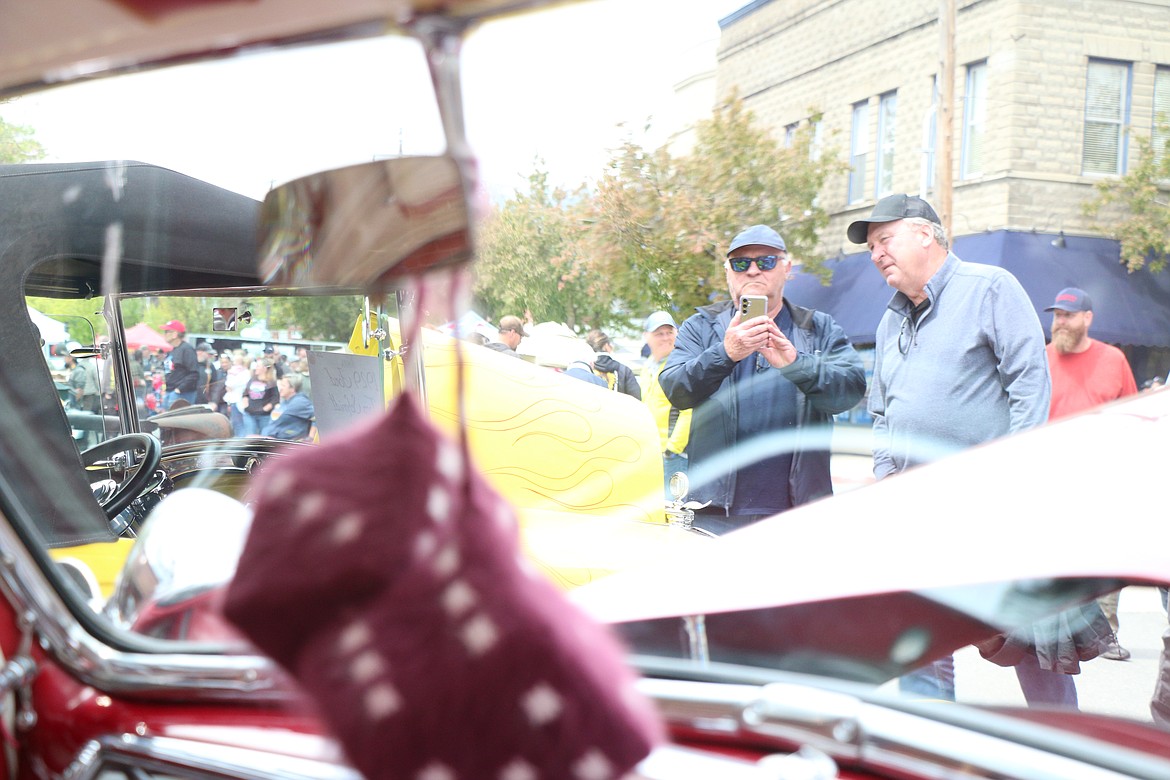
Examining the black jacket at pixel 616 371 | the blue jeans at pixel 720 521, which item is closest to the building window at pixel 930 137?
the black jacket at pixel 616 371

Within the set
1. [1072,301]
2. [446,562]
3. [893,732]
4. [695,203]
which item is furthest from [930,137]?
[446,562]

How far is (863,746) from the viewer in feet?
2.62

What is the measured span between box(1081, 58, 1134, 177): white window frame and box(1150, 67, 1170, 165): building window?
0.05 m

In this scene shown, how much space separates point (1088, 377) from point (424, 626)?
1.32m

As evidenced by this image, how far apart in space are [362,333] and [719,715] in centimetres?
73

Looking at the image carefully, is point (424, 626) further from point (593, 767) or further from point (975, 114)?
point (975, 114)

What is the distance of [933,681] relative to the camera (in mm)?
950

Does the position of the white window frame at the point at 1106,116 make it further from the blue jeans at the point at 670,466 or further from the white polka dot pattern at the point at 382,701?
the white polka dot pattern at the point at 382,701

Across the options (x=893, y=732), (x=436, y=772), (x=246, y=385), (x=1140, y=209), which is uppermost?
(x=1140, y=209)

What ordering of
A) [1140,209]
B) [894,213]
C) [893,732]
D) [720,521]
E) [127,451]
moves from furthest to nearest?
[127,451] < [1140,209] < [894,213] < [720,521] < [893,732]

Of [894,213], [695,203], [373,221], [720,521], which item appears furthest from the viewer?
[894,213]

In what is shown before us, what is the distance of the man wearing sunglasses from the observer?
1301 mm

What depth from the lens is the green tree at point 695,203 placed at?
1229 mm

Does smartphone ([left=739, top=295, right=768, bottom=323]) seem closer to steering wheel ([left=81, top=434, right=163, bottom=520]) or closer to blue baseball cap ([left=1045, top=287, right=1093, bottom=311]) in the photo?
blue baseball cap ([left=1045, top=287, right=1093, bottom=311])
